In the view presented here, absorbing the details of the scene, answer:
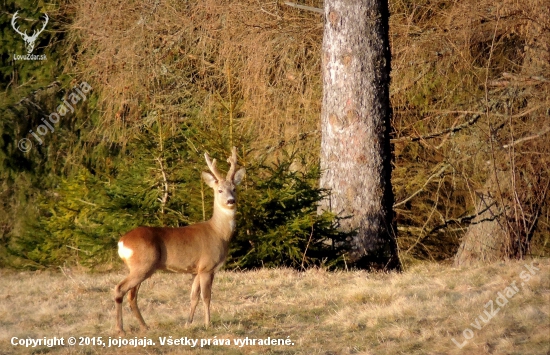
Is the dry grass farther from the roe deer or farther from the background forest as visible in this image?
the background forest

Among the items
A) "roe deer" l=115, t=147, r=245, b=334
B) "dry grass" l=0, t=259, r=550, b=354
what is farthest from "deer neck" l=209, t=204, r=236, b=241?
"dry grass" l=0, t=259, r=550, b=354

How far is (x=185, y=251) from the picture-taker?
9.27 m

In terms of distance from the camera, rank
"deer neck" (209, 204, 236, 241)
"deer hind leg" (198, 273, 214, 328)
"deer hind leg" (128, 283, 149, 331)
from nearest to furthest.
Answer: "deer hind leg" (128, 283, 149, 331), "deer hind leg" (198, 273, 214, 328), "deer neck" (209, 204, 236, 241)

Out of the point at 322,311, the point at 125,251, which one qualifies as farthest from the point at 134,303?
the point at 322,311

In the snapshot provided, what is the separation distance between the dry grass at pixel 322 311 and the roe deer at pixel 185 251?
1.18 ft

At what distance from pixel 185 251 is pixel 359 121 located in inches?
209

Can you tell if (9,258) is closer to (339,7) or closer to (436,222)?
(436,222)

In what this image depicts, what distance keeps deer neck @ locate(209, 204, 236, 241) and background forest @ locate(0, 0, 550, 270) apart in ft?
10.6

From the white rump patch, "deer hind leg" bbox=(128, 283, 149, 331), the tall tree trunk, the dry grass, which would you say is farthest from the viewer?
the tall tree trunk

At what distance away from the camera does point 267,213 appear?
1328cm

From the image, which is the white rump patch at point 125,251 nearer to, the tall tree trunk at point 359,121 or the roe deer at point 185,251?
the roe deer at point 185,251

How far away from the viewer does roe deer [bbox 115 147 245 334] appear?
898 centimetres

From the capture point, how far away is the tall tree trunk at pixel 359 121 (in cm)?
1392

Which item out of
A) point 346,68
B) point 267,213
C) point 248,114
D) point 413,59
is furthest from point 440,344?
point 248,114
